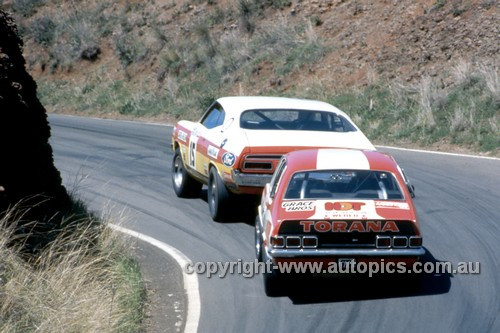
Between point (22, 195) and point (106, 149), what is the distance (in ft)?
34.2

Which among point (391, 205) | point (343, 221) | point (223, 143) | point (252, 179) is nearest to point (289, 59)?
point (223, 143)

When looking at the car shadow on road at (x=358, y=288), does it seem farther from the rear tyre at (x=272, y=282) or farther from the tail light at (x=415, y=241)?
the tail light at (x=415, y=241)

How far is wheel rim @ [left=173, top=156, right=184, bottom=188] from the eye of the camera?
46.4 ft

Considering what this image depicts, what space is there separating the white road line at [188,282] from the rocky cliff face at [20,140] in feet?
3.14

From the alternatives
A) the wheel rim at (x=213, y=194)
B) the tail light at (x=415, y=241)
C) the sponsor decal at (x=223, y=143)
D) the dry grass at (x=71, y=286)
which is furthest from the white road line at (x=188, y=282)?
the tail light at (x=415, y=241)

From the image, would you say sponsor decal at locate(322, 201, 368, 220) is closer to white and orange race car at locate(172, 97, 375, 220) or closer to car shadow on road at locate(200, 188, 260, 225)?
white and orange race car at locate(172, 97, 375, 220)

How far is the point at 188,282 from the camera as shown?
9445mm

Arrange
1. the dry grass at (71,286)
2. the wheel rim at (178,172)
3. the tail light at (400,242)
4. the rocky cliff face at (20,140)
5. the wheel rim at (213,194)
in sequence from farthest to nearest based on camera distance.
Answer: the wheel rim at (178,172) < the wheel rim at (213,194) < the rocky cliff face at (20,140) < the tail light at (400,242) < the dry grass at (71,286)

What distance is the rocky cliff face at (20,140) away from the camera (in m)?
9.86

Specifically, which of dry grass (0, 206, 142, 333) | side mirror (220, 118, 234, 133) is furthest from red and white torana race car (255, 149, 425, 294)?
side mirror (220, 118, 234, 133)

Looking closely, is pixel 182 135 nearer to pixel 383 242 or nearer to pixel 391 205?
pixel 391 205

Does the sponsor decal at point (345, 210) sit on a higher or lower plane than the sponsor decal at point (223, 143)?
higher

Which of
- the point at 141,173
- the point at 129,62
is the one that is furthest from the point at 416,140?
the point at 129,62

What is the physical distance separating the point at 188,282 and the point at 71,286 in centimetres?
168
